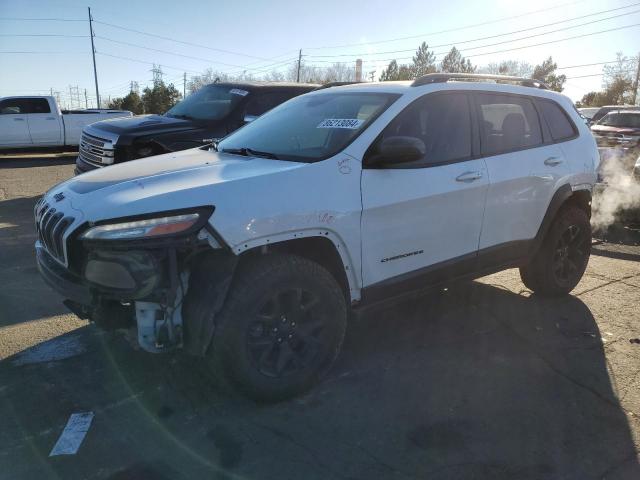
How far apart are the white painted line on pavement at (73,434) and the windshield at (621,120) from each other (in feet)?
52.2

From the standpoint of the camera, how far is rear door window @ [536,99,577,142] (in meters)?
4.75

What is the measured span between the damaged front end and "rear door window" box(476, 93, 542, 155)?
7.80 feet

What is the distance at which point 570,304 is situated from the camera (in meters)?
4.98

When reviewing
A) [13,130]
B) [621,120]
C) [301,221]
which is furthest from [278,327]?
[13,130]

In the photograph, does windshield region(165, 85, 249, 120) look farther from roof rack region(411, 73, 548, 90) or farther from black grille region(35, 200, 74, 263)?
black grille region(35, 200, 74, 263)

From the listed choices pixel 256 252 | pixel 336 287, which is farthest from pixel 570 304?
pixel 256 252

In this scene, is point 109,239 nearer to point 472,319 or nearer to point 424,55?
point 472,319

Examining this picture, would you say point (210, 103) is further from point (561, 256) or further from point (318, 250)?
Result: point (318, 250)

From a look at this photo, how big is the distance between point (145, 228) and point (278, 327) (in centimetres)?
95

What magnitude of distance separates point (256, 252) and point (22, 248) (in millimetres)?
4501

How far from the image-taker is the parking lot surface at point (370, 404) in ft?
8.75

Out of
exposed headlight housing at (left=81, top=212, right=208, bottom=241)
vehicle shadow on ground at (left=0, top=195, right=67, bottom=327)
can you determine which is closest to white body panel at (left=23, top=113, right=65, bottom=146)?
vehicle shadow on ground at (left=0, top=195, right=67, bottom=327)

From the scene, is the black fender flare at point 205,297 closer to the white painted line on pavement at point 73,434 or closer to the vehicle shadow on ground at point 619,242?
the white painted line on pavement at point 73,434

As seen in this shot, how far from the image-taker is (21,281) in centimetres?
509
